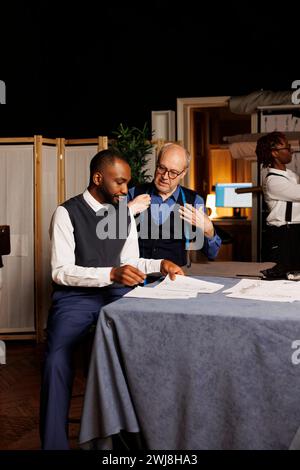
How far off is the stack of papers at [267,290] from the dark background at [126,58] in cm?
422

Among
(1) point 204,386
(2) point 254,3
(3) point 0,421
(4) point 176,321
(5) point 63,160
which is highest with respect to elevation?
(2) point 254,3

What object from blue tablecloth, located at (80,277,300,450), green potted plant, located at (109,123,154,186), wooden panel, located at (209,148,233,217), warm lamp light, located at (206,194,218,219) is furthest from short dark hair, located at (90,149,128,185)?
wooden panel, located at (209,148,233,217)

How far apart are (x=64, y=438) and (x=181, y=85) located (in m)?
5.00

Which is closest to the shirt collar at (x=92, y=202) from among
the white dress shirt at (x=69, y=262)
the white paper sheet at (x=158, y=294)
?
the white dress shirt at (x=69, y=262)

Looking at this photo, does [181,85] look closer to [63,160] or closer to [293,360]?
[63,160]

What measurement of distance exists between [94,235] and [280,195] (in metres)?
1.72

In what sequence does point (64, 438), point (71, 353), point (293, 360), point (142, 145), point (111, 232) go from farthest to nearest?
point (142, 145) → point (111, 232) → point (71, 353) → point (64, 438) → point (293, 360)

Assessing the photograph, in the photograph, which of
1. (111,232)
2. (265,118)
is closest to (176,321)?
(111,232)

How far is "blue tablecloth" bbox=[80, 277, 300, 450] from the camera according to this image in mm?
2037

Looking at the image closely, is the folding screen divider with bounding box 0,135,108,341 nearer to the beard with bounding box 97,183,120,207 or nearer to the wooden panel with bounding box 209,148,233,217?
the beard with bounding box 97,183,120,207

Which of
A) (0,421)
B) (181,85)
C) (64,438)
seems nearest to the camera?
(64,438)

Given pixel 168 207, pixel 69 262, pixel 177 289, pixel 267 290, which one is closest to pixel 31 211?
pixel 168 207

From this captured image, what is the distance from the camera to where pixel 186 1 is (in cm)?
646

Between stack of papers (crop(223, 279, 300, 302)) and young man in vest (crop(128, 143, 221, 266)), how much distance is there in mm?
856
